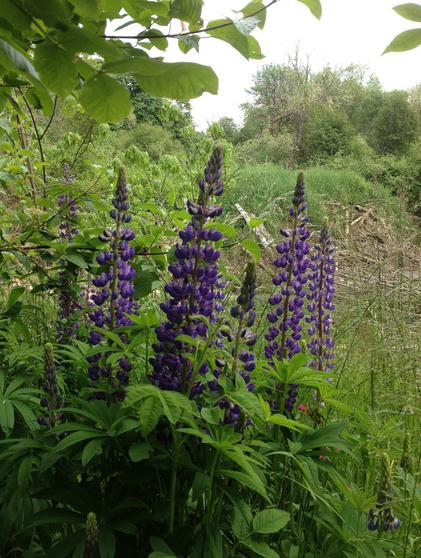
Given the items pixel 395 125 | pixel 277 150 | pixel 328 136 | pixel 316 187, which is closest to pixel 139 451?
pixel 316 187

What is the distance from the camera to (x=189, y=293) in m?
1.59

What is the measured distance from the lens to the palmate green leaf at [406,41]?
3.33 feet

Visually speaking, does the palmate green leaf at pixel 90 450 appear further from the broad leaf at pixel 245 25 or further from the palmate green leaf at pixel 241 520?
the broad leaf at pixel 245 25

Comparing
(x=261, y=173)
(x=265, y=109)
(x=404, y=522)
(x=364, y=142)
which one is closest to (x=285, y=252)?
(x=404, y=522)

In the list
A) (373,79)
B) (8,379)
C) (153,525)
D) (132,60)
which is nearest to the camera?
(132,60)

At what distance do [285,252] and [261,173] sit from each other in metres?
12.3

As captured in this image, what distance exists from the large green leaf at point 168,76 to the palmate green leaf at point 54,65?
7 cm

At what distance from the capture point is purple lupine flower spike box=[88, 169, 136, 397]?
5.65ft

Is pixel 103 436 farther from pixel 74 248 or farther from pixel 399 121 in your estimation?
pixel 399 121

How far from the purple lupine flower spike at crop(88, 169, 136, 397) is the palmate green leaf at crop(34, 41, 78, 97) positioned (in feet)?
3.05

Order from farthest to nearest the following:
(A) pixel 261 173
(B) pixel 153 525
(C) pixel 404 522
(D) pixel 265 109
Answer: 1. (D) pixel 265 109
2. (A) pixel 261 173
3. (C) pixel 404 522
4. (B) pixel 153 525

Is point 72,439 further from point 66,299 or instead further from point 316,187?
point 316,187

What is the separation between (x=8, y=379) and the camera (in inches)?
83.8

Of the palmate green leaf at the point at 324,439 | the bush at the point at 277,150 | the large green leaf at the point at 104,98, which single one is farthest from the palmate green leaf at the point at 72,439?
the bush at the point at 277,150
